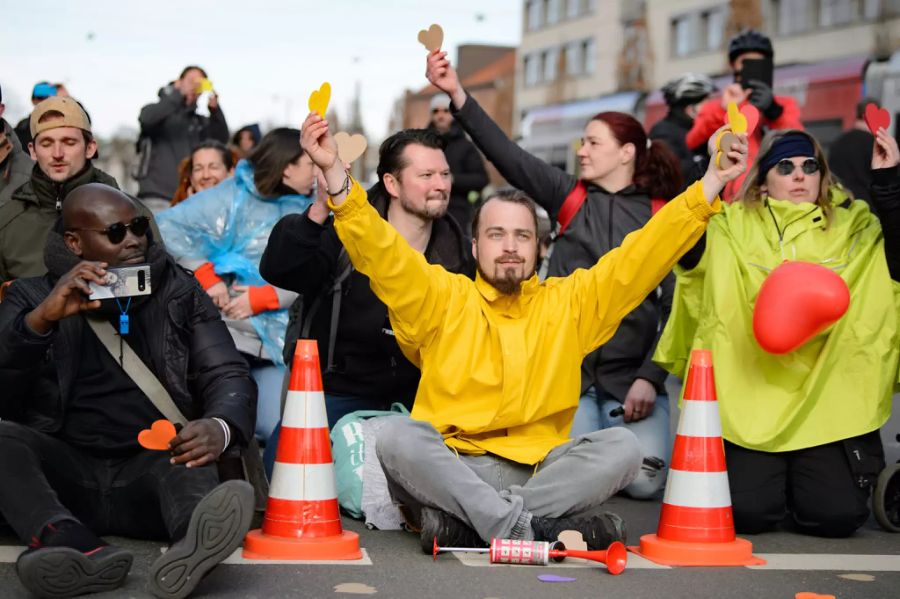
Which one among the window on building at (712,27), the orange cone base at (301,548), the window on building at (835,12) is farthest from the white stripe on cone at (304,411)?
the window on building at (712,27)

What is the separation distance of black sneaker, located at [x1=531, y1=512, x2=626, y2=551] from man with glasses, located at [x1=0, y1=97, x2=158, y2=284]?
8.80 ft

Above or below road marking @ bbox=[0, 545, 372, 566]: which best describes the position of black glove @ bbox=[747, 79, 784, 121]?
above

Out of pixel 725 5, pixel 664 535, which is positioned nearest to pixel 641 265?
pixel 664 535

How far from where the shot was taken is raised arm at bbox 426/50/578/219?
6.50 metres

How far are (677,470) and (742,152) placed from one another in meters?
1.25

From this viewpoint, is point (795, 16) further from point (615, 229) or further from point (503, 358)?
point (503, 358)

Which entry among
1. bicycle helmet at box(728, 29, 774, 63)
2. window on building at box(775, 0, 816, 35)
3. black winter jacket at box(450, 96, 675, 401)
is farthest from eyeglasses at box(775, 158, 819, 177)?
window on building at box(775, 0, 816, 35)

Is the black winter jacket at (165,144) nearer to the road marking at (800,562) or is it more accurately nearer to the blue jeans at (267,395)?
the blue jeans at (267,395)

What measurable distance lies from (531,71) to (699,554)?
56.9m

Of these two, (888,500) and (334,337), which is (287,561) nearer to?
(334,337)

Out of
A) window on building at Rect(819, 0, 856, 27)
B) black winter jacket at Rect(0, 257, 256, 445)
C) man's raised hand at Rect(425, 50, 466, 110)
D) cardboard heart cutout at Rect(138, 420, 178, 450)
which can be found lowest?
cardboard heart cutout at Rect(138, 420, 178, 450)

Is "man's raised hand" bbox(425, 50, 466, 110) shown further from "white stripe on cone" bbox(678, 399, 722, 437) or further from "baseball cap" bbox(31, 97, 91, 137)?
"white stripe on cone" bbox(678, 399, 722, 437)

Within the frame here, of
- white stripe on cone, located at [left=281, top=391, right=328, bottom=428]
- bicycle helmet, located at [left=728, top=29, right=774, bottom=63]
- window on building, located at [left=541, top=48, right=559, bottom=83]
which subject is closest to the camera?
white stripe on cone, located at [left=281, top=391, right=328, bottom=428]

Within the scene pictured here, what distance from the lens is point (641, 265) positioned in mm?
5445
